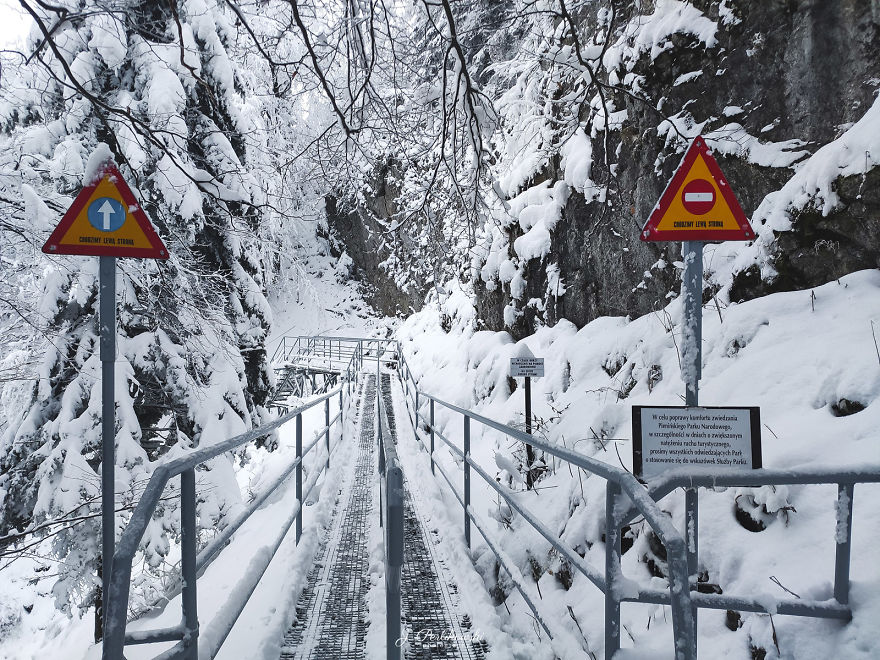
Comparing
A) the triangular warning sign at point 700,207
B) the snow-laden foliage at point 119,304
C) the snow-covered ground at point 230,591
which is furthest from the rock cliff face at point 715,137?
the snow-laden foliage at point 119,304

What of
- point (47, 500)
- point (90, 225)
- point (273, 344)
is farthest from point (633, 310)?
point (273, 344)

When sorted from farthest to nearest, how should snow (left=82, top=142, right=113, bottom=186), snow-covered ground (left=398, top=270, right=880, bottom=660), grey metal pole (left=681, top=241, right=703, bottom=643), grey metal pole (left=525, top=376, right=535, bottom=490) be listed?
1. grey metal pole (left=525, top=376, right=535, bottom=490)
2. snow (left=82, top=142, right=113, bottom=186)
3. grey metal pole (left=681, top=241, right=703, bottom=643)
4. snow-covered ground (left=398, top=270, right=880, bottom=660)

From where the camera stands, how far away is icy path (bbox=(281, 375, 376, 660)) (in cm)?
252

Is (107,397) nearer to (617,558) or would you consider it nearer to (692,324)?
(617,558)

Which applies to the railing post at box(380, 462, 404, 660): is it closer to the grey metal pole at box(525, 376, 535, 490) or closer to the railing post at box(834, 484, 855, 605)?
the railing post at box(834, 484, 855, 605)

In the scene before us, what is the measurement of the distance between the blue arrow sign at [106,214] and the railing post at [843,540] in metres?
3.67

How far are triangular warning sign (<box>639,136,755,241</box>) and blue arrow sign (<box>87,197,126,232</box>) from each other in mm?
3028

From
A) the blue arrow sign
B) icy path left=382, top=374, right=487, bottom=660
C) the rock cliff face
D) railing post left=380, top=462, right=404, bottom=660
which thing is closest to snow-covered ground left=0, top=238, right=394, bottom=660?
icy path left=382, top=374, right=487, bottom=660

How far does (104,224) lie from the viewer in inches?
105

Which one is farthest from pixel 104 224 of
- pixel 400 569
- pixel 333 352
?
pixel 333 352

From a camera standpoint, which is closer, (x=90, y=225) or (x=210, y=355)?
(x=90, y=225)

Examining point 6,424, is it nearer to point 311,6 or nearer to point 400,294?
point 311,6

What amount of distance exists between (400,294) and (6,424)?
2407 centimetres

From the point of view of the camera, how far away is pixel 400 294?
29.5m
